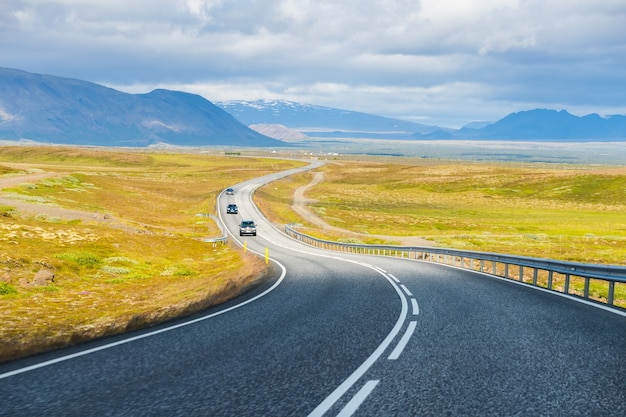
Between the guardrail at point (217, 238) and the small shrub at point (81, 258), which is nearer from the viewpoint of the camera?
the small shrub at point (81, 258)

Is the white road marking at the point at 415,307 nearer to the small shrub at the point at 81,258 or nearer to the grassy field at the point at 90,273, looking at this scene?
the grassy field at the point at 90,273

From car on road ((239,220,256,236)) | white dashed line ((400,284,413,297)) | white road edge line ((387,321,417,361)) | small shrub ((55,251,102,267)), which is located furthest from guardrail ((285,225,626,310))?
small shrub ((55,251,102,267))

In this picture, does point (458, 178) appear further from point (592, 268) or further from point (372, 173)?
point (592, 268)

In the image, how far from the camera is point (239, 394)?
613 centimetres

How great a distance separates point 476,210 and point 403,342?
93.6 m

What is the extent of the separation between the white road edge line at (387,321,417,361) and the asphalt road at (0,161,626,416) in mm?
17

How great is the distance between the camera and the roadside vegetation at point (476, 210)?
5650cm

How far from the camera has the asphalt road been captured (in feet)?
18.8

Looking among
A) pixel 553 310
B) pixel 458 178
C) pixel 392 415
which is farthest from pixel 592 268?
pixel 458 178

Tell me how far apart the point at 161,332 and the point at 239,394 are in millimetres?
4204

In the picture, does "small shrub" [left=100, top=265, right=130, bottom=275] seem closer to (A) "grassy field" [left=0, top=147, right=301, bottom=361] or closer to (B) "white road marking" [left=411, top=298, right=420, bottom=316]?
(A) "grassy field" [left=0, top=147, right=301, bottom=361]

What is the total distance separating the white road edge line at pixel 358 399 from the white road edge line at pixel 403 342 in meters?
1.31

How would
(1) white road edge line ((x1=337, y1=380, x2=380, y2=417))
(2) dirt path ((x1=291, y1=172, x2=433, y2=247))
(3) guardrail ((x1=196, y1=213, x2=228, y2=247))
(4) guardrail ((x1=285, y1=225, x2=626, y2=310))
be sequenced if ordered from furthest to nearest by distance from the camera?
(2) dirt path ((x1=291, y1=172, x2=433, y2=247))
(3) guardrail ((x1=196, y1=213, x2=228, y2=247))
(4) guardrail ((x1=285, y1=225, x2=626, y2=310))
(1) white road edge line ((x1=337, y1=380, x2=380, y2=417))

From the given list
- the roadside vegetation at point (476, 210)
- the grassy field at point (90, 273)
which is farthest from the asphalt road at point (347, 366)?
the roadside vegetation at point (476, 210)
